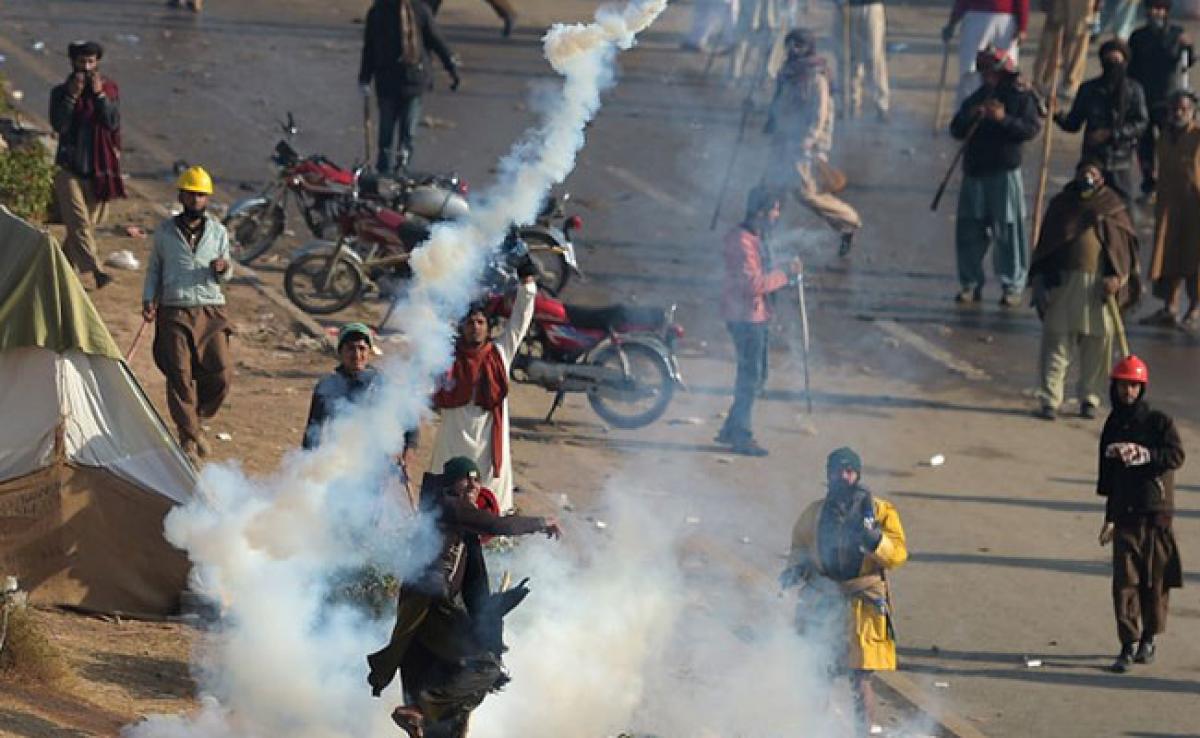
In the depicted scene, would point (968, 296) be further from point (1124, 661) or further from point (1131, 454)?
point (1124, 661)

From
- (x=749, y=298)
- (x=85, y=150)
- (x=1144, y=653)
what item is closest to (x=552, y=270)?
(x=749, y=298)

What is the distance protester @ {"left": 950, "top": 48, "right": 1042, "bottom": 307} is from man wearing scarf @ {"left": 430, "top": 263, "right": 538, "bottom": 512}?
24.1 feet

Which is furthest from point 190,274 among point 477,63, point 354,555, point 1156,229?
point 477,63

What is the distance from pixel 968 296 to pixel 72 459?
362 inches

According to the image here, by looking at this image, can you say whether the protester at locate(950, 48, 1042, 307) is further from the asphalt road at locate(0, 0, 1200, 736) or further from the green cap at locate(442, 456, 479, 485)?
the green cap at locate(442, 456, 479, 485)

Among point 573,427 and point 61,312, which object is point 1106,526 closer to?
point 573,427

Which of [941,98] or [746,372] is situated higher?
[746,372]

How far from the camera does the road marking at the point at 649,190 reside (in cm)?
2108

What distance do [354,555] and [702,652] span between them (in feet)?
6.67

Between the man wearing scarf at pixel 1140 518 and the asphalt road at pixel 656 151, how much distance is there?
78 centimetres

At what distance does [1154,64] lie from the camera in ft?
71.0

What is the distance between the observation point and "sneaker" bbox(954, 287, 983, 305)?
1919cm

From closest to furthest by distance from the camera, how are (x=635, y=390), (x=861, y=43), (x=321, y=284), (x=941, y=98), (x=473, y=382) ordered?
(x=473, y=382) → (x=635, y=390) → (x=321, y=284) → (x=861, y=43) → (x=941, y=98)

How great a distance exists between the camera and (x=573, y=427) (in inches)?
632
